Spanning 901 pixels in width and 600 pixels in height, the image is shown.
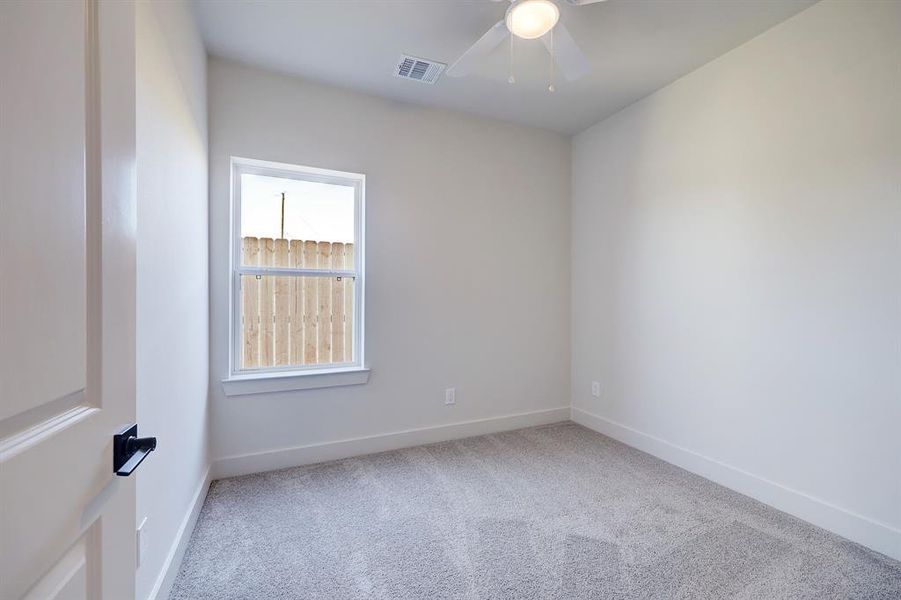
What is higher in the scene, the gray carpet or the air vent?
the air vent

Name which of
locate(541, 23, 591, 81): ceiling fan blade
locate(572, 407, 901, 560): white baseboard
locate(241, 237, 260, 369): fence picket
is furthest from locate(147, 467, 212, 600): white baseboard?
locate(572, 407, 901, 560): white baseboard

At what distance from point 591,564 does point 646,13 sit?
2.80m

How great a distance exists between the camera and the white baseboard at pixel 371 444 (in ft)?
8.48

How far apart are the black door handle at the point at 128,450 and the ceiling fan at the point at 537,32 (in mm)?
2011

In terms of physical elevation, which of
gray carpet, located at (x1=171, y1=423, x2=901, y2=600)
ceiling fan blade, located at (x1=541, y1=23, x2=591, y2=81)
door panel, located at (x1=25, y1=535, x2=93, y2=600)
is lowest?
gray carpet, located at (x1=171, y1=423, x2=901, y2=600)

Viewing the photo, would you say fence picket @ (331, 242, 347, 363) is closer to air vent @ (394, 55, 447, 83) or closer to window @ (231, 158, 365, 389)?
window @ (231, 158, 365, 389)

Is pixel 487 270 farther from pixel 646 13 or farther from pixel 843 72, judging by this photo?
pixel 843 72

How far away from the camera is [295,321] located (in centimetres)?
288

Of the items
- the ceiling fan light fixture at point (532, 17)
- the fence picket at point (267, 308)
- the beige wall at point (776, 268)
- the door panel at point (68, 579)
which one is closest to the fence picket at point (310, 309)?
the fence picket at point (267, 308)

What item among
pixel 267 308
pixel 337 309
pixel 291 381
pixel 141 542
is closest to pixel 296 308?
pixel 267 308

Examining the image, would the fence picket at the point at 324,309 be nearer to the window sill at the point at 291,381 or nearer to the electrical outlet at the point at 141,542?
the window sill at the point at 291,381

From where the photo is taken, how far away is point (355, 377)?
9.50 ft

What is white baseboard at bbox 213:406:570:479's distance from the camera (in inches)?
102

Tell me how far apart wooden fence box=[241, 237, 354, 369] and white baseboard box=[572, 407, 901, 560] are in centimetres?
238
